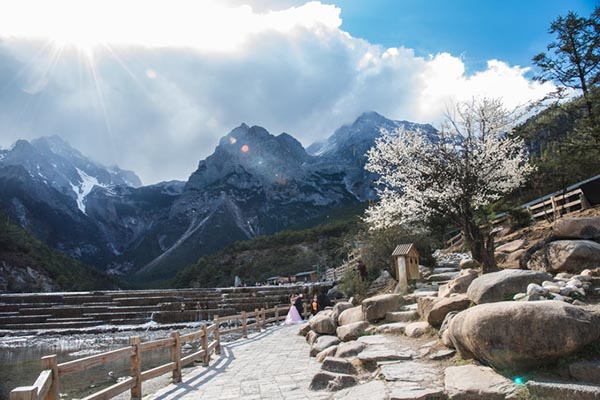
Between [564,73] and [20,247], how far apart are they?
60687mm

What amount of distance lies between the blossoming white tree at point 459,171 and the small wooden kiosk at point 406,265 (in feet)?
3.73

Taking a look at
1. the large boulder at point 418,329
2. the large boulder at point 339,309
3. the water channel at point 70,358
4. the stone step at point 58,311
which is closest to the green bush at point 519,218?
the large boulder at point 339,309

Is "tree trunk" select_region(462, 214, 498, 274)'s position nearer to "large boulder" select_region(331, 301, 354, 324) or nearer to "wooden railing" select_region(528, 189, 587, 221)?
"large boulder" select_region(331, 301, 354, 324)

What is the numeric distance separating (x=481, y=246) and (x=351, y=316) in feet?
12.8

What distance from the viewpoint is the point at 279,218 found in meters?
136

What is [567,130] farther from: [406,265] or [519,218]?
[406,265]

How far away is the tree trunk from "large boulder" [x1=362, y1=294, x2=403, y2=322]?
2513 mm

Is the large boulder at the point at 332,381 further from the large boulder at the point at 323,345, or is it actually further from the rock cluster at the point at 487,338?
the large boulder at the point at 323,345

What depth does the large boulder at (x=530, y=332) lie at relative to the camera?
404cm

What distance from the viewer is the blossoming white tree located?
1105 cm

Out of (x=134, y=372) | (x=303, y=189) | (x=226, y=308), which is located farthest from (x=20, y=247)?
(x=303, y=189)

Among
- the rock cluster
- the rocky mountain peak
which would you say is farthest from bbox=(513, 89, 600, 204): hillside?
the rocky mountain peak

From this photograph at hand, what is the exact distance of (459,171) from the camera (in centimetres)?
1113

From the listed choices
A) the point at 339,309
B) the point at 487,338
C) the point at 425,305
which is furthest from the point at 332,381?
the point at 339,309
